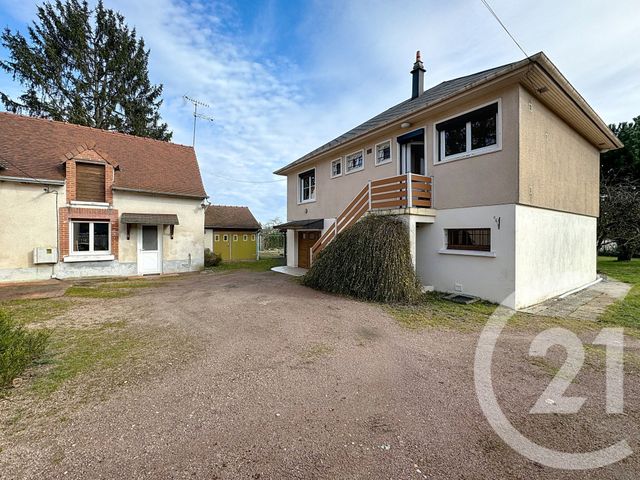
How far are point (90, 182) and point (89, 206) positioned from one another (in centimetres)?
98

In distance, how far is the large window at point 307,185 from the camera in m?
14.9

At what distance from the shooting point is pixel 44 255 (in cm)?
1073

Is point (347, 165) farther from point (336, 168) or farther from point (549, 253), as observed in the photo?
point (549, 253)

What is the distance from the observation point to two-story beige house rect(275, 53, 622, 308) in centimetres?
717

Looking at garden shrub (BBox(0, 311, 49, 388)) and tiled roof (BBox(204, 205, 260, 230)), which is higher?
tiled roof (BBox(204, 205, 260, 230))

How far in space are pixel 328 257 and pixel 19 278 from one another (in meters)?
11.3

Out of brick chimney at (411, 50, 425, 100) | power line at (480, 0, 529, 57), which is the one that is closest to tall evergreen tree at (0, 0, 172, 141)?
brick chimney at (411, 50, 425, 100)

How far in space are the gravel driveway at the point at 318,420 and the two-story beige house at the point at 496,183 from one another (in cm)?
355

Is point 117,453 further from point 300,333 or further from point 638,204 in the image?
point 638,204

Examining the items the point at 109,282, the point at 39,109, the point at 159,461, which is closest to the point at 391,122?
the point at 159,461

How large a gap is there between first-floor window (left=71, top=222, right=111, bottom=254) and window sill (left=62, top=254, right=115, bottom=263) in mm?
227

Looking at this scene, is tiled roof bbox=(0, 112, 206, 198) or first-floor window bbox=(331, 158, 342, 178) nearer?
tiled roof bbox=(0, 112, 206, 198)

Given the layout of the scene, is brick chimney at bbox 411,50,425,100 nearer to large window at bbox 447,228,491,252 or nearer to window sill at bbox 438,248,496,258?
large window at bbox 447,228,491,252

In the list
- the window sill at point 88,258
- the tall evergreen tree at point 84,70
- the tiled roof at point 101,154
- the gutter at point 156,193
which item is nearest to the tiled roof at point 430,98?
the gutter at point 156,193
